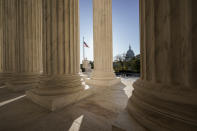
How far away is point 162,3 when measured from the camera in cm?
407

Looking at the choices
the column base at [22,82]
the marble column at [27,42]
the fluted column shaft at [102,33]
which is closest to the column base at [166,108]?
the fluted column shaft at [102,33]

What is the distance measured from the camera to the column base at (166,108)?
10.8 ft

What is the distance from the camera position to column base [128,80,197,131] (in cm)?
329

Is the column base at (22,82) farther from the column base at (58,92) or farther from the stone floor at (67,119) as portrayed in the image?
the stone floor at (67,119)

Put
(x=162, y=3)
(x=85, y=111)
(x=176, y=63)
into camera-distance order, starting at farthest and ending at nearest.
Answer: (x=85, y=111) < (x=162, y=3) < (x=176, y=63)

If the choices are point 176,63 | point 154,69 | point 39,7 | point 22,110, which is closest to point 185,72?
point 176,63

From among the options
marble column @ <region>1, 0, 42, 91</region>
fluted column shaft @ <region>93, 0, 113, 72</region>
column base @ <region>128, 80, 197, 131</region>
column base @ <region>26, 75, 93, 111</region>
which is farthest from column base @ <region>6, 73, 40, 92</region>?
column base @ <region>128, 80, 197, 131</region>

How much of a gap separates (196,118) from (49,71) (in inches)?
426

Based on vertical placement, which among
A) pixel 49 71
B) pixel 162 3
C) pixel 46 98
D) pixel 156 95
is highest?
pixel 162 3

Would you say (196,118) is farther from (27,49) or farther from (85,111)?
(27,49)

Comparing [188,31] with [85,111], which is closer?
[188,31]

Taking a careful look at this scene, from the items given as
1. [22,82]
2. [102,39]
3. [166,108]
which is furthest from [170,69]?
[22,82]

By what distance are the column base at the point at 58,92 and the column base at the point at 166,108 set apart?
19.7 feet

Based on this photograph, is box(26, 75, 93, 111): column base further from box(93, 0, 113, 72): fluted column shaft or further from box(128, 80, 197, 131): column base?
box(93, 0, 113, 72): fluted column shaft
